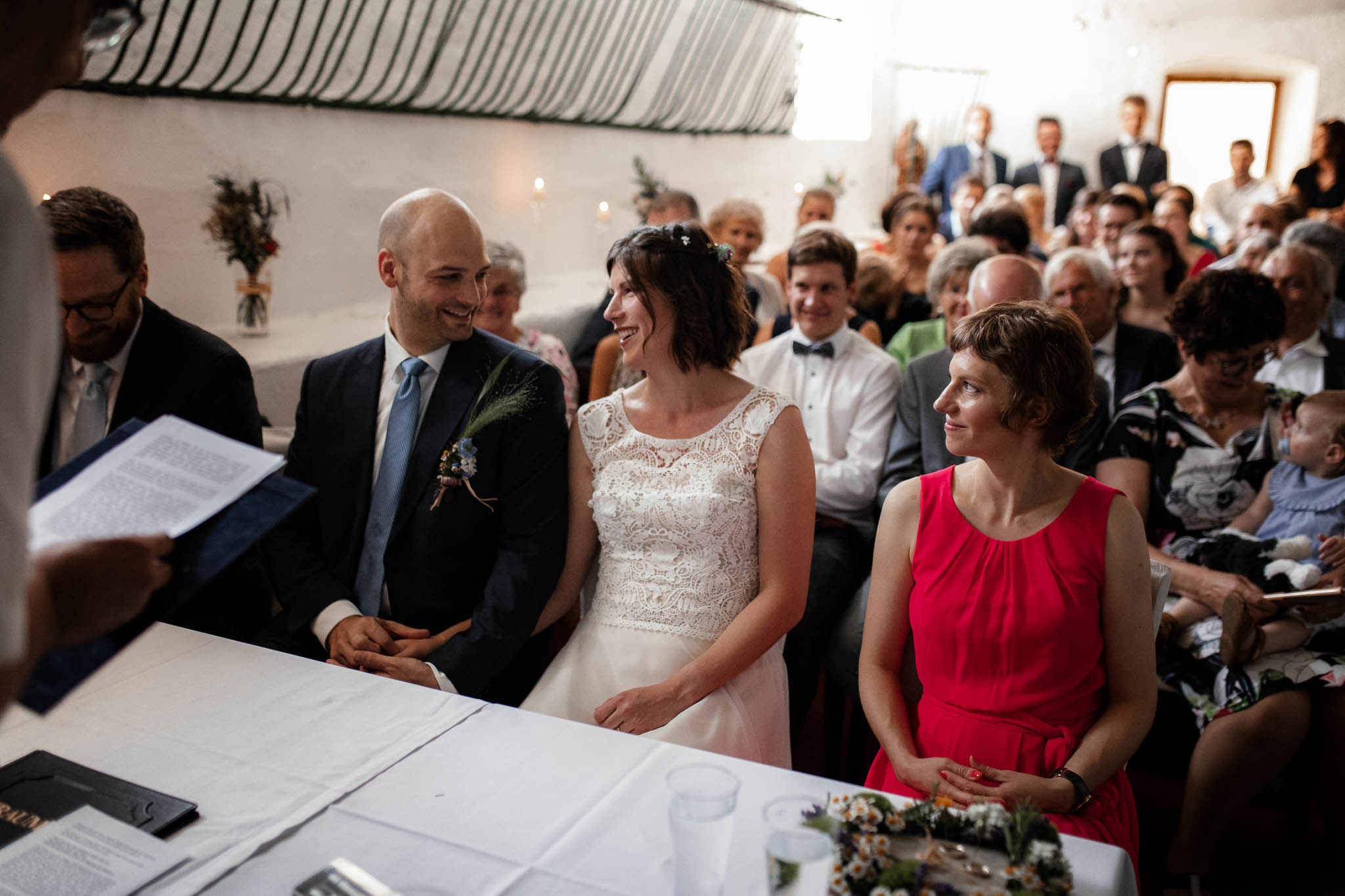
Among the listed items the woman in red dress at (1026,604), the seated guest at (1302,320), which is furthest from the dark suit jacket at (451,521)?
the seated guest at (1302,320)

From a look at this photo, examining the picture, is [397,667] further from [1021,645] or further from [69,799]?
[1021,645]

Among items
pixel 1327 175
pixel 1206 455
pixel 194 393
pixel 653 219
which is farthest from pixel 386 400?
pixel 1327 175

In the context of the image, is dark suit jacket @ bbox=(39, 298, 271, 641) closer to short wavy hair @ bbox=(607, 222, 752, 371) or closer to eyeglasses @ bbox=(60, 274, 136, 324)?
eyeglasses @ bbox=(60, 274, 136, 324)

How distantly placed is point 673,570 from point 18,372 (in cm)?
167

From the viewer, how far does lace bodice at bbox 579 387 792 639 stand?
2.29 metres

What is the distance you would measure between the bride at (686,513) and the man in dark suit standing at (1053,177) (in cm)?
1013

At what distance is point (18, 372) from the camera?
0.76m

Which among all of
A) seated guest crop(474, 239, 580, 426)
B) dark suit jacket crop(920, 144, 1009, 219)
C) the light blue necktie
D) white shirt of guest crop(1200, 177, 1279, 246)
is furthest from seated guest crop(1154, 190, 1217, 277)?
the light blue necktie

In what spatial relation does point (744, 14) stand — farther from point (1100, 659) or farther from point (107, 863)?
point (107, 863)

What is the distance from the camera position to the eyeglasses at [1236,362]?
9.00 ft

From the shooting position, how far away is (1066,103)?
1259cm

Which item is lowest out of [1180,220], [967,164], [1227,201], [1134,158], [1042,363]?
[1042,363]

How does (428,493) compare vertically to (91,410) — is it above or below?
below

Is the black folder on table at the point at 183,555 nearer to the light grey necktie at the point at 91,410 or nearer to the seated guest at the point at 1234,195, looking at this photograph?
the light grey necktie at the point at 91,410
